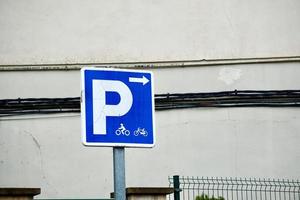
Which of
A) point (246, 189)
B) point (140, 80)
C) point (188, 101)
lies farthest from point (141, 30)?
A: point (140, 80)

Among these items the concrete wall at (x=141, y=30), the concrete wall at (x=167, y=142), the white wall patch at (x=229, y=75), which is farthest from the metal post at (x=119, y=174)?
the white wall patch at (x=229, y=75)

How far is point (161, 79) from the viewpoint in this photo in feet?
40.1

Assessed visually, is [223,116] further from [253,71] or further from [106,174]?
[106,174]

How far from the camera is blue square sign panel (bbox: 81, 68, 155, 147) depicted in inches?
189

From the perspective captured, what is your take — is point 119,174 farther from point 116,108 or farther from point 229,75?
point 229,75

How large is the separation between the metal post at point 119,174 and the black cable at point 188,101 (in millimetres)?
7173

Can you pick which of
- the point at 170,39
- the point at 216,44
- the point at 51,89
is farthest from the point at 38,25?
the point at 216,44

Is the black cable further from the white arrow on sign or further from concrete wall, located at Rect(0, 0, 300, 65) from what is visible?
the white arrow on sign

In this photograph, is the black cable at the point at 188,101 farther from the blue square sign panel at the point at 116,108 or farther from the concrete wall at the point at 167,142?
the blue square sign panel at the point at 116,108

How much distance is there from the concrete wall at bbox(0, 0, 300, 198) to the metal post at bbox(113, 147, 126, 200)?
694 cm

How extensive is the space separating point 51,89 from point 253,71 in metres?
3.41

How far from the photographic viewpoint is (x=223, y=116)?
1205 cm

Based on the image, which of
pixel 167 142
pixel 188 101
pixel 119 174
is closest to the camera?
pixel 119 174

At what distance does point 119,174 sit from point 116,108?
1.51 ft
